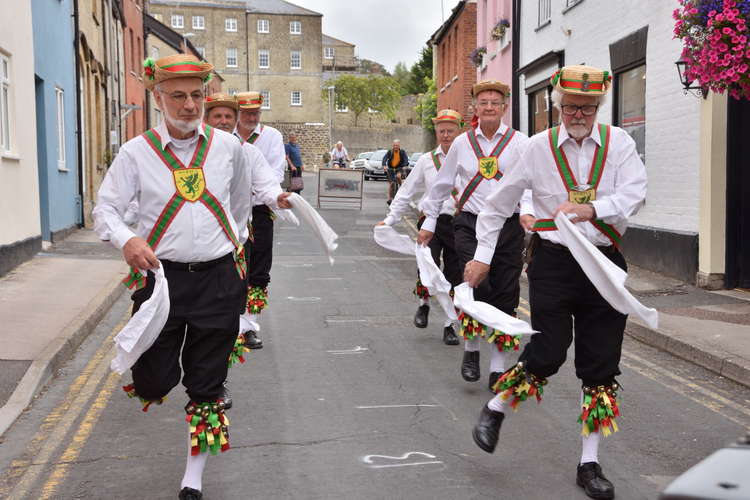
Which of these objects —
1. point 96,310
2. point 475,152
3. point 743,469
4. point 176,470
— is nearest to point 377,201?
point 96,310

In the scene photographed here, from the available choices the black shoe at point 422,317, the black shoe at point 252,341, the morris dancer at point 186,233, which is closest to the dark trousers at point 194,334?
the morris dancer at point 186,233

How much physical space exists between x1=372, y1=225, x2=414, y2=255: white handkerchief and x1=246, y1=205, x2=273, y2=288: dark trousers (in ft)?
3.55

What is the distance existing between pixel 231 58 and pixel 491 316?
84883 millimetres

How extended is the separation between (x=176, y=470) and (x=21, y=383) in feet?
7.33

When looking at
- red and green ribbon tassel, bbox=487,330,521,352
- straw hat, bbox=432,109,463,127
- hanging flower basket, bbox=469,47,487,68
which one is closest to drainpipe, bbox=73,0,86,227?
hanging flower basket, bbox=469,47,487,68

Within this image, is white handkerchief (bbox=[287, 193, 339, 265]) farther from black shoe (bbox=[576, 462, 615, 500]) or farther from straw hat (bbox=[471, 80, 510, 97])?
straw hat (bbox=[471, 80, 510, 97])

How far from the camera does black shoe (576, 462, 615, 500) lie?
4.55 m

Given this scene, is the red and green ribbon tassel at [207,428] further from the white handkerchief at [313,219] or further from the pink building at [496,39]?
the pink building at [496,39]

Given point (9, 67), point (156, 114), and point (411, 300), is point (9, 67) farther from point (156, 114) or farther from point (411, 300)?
point (156, 114)

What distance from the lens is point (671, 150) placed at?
13.2m

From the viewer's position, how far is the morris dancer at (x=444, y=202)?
836 cm

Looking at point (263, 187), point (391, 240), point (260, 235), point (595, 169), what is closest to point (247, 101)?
point (260, 235)

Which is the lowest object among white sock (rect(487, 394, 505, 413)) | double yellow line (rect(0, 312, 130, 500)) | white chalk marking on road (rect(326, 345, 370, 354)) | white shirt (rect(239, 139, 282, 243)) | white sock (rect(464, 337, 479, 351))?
double yellow line (rect(0, 312, 130, 500))

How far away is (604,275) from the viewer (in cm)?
433
